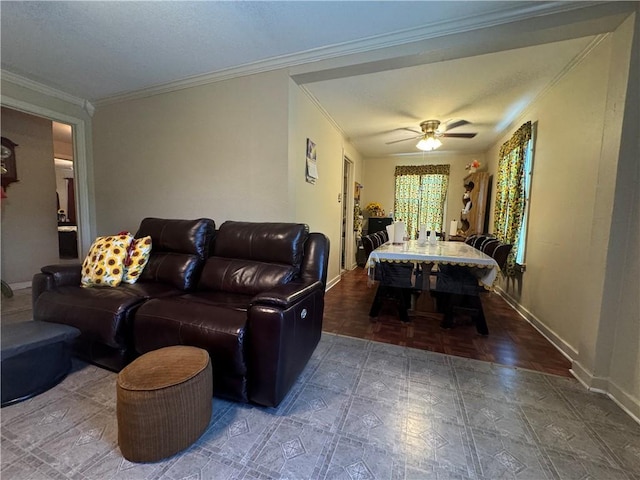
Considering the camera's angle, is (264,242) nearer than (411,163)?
Yes

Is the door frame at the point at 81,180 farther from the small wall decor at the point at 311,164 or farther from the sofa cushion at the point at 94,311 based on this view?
the small wall decor at the point at 311,164

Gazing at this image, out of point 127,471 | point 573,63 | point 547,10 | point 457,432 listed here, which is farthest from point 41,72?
point 573,63

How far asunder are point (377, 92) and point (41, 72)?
3.58 meters

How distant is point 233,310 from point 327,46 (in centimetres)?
223

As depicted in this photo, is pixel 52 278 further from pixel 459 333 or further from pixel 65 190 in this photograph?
pixel 65 190

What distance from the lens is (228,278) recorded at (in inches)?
80.0

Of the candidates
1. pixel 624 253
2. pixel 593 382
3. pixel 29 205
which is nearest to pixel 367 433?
pixel 593 382

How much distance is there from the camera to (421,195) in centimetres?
574

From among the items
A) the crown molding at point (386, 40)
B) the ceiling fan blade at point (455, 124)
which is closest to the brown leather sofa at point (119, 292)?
the crown molding at point (386, 40)

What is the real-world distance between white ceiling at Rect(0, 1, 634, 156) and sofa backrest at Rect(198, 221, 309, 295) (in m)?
1.52

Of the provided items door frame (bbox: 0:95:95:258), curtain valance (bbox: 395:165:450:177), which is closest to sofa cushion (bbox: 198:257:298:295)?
door frame (bbox: 0:95:95:258)

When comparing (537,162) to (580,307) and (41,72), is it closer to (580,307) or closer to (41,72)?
(580,307)

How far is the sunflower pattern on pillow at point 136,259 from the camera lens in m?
2.12

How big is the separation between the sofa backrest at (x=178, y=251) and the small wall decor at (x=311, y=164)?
125 centimetres
